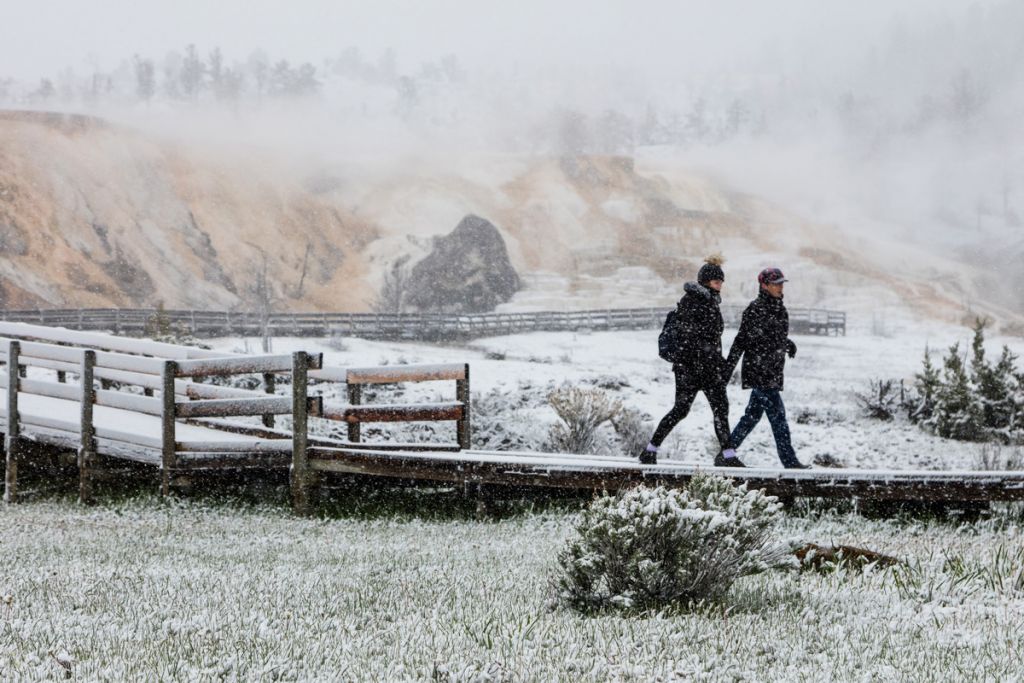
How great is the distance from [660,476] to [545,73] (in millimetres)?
89252

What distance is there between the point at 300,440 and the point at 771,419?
430 centimetres

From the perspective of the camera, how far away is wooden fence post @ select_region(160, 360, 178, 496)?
351 inches

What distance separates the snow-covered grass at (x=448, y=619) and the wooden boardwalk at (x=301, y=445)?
88 cm

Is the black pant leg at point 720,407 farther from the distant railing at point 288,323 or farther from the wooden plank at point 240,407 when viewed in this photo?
the distant railing at point 288,323

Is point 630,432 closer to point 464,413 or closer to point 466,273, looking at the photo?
point 464,413

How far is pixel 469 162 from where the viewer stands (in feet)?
235

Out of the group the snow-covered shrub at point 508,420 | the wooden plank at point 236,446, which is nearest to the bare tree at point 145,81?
the snow-covered shrub at point 508,420

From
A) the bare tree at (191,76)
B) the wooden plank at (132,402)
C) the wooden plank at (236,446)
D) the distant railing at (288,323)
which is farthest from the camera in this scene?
the bare tree at (191,76)

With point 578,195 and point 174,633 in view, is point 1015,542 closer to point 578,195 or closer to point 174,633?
point 174,633

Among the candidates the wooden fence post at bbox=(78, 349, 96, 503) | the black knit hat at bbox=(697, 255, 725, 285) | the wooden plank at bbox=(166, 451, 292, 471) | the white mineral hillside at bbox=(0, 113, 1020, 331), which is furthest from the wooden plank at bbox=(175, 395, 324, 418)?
the white mineral hillside at bbox=(0, 113, 1020, 331)

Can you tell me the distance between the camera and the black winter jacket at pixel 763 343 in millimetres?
7656

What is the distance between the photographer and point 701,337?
7723 millimetres

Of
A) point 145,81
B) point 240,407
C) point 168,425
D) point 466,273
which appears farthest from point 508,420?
point 145,81

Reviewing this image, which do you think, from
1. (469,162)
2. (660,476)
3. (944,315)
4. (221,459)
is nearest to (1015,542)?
(660,476)
